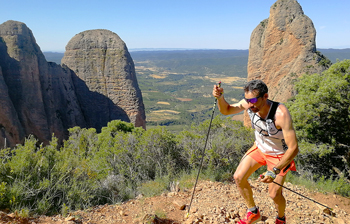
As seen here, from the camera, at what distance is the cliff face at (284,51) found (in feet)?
56.2

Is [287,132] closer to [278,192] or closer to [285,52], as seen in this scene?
[278,192]

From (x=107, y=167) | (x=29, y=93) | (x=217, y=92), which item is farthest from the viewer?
(x=29, y=93)

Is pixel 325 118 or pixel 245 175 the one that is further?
pixel 325 118

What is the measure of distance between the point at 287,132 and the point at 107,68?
23.2m

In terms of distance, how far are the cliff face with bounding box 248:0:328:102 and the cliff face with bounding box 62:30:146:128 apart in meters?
11.8

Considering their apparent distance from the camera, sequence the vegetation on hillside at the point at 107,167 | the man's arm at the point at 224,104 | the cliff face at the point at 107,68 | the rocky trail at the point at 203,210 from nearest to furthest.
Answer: the man's arm at the point at 224,104 → the rocky trail at the point at 203,210 → the vegetation on hillside at the point at 107,167 → the cliff face at the point at 107,68

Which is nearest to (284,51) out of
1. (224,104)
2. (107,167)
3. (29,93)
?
(107,167)

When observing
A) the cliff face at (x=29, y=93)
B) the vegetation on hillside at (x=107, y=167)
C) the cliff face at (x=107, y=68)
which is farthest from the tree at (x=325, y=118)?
the cliff face at (x=29, y=93)

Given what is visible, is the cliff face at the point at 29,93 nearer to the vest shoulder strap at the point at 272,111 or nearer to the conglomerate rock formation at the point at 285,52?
the conglomerate rock formation at the point at 285,52

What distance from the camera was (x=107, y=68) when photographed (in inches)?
960

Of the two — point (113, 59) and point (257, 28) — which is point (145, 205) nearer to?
point (113, 59)

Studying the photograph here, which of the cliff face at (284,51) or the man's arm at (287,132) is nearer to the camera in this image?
the man's arm at (287,132)

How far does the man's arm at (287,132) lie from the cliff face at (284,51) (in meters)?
14.2

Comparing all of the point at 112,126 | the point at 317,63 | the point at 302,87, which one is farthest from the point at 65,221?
the point at 317,63
